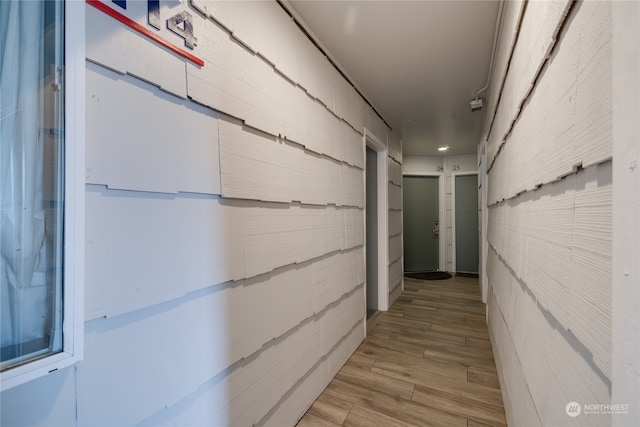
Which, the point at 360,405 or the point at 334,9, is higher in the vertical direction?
the point at 334,9

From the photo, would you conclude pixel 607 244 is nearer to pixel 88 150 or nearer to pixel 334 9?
pixel 88 150

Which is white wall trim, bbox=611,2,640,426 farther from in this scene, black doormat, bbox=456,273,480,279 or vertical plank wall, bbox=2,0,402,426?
black doormat, bbox=456,273,480,279

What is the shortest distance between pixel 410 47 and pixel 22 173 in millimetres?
2162

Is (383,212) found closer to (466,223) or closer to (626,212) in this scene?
(626,212)

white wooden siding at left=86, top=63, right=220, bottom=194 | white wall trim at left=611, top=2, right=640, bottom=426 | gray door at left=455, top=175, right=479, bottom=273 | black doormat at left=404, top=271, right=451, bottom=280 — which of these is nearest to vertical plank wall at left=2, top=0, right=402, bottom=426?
white wooden siding at left=86, top=63, right=220, bottom=194

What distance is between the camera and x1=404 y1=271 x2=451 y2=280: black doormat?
5.16 m

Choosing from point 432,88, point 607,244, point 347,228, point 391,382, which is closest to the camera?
point 607,244

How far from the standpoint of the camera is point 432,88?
2604 millimetres

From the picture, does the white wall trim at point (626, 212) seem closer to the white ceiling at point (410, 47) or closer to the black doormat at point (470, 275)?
the white ceiling at point (410, 47)

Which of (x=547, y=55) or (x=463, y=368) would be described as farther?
(x=463, y=368)

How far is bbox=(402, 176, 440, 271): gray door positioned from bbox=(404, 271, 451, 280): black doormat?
0.48 ft

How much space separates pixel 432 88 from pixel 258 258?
7.82 ft

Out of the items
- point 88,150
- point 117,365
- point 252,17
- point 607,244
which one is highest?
point 252,17

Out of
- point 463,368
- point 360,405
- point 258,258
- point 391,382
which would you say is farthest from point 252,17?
point 463,368
